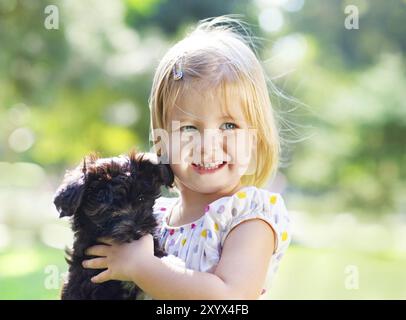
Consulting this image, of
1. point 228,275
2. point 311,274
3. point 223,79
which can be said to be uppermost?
point 311,274

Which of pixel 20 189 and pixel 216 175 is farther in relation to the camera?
pixel 20 189

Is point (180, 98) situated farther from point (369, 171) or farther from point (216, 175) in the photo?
point (369, 171)

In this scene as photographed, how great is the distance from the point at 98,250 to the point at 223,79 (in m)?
0.79

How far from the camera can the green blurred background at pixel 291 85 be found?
11711mm

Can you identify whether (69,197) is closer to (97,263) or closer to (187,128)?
(97,263)

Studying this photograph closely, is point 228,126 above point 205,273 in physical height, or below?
above

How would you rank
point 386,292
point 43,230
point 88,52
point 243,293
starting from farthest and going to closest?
point 88,52 < point 43,230 < point 386,292 < point 243,293

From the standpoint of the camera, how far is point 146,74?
14148 millimetres

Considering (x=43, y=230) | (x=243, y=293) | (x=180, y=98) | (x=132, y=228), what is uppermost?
(x=43, y=230)

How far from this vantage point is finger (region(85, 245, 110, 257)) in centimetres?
239

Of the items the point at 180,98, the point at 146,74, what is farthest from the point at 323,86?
the point at 180,98

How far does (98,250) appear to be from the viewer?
2402 millimetres

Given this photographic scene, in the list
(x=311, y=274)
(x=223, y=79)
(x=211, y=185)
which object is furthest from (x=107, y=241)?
(x=311, y=274)

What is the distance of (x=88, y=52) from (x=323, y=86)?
502 cm
